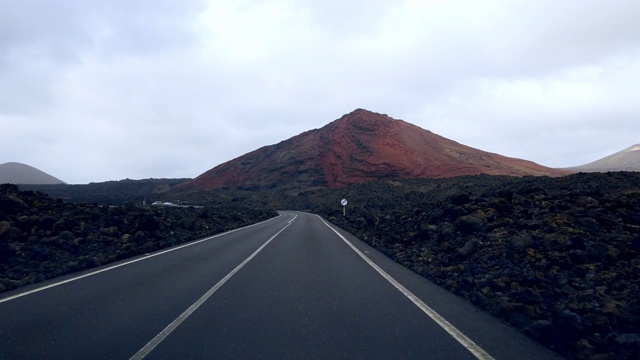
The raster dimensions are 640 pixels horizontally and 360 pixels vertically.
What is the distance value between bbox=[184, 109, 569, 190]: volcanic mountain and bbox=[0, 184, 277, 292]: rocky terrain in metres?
76.4

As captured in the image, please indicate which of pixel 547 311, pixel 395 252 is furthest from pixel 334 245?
pixel 547 311

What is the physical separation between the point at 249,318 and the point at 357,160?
102 m

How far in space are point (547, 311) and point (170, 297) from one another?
248 inches

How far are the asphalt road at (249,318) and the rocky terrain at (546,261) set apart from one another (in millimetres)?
530

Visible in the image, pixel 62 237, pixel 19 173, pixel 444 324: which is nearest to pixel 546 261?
pixel 444 324

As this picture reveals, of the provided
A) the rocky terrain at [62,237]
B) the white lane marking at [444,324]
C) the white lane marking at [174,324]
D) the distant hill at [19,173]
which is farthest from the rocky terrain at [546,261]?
the distant hill at [19,173]

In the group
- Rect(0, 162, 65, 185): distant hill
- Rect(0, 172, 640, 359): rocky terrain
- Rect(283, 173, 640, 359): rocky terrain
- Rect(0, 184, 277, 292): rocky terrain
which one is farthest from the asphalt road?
Rect(0, 162, 65, 185): distant hill

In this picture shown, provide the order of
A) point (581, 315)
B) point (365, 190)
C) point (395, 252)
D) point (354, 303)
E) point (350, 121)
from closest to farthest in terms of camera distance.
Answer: point (581, 315)
point (354, 303)
point (395, 252)
point (365, 190)
point (350, 121)

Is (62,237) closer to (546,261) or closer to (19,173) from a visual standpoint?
(546,261)

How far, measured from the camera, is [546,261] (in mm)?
10352

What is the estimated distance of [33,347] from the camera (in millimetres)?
6086

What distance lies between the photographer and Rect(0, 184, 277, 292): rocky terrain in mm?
13312

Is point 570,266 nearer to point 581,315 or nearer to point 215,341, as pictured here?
point 581,315

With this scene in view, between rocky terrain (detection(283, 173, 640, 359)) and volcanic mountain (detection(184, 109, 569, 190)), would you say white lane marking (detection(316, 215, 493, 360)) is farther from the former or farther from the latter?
volcanic mountain (detection(184, 109, 569, 190))
